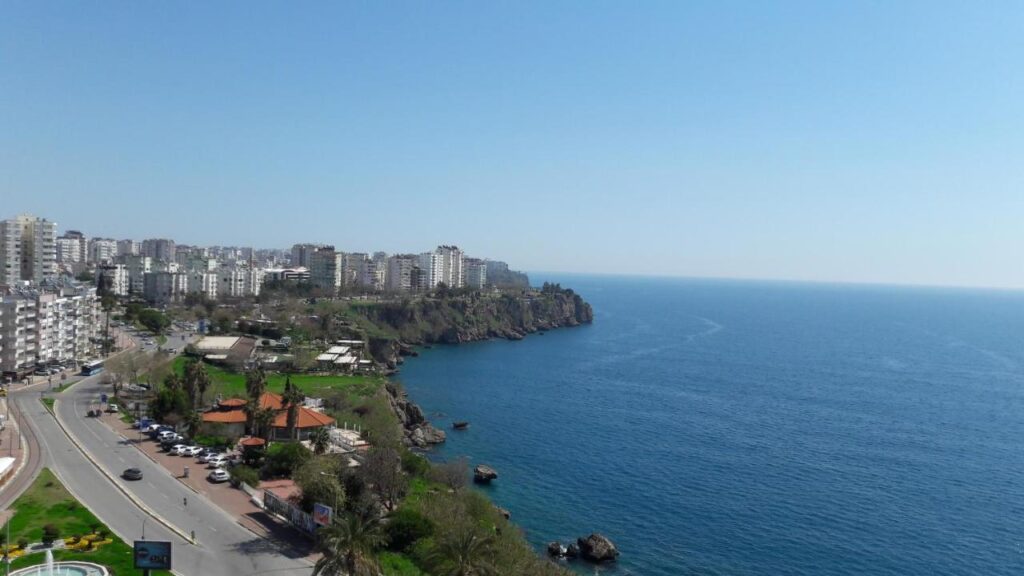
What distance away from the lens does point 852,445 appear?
182 ft

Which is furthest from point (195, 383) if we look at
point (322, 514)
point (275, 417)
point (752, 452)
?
point (752, 452)

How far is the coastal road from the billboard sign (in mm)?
1420

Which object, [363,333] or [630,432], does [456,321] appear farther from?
[630,432]

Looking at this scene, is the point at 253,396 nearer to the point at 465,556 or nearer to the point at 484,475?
Answer: the point at 484,475

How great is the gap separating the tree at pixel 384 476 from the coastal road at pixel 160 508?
543 cm

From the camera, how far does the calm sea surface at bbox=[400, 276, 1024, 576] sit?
119 ft

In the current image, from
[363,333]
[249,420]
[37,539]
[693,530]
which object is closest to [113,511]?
[37,539]

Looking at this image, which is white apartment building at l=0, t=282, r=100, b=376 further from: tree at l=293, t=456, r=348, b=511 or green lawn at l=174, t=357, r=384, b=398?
tree at l=293, t=456, r=348, b=511

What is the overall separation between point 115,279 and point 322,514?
110559 millimetres

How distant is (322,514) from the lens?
2581 centimetres

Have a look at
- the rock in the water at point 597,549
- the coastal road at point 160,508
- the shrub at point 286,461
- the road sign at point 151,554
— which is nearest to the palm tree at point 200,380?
the coastal road at point 160,508

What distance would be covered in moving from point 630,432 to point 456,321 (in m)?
69.3

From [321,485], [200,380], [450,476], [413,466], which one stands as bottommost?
[450,476]

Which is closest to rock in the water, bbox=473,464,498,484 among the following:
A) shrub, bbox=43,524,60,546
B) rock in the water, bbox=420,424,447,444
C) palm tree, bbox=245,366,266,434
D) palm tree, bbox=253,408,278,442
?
rock in the water, bbox=420,424,447,444
